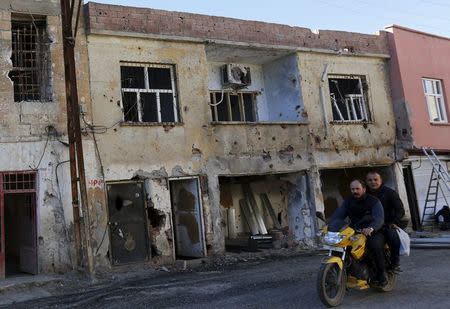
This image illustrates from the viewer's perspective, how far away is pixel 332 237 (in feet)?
21.2

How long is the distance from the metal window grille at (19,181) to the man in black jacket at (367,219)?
6.85 m

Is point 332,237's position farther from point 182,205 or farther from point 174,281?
point 182,205

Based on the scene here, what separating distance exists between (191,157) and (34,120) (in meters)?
3.90

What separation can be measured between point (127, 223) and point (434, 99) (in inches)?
493

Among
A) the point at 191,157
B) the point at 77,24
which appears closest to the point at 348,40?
the point at 191,157

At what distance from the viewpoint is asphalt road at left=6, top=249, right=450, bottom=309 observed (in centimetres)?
666

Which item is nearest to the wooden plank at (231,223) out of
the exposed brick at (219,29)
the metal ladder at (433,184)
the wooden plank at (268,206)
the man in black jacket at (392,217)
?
the wooden plank at (268,206)

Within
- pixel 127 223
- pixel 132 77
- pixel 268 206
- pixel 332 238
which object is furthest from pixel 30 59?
pixel 268 206

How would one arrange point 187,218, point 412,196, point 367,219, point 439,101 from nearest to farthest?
point 367,219, point 187,218, point 412,196, point 439,101

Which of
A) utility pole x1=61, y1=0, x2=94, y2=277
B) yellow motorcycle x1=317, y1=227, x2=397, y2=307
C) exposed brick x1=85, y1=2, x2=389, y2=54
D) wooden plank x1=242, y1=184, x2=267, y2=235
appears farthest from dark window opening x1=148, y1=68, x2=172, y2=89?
yellow motorcycle x1=317, y1=227, x2=397, y2=307

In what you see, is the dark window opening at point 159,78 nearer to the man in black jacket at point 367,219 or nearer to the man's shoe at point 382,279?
the man in black jacket at point 367,219

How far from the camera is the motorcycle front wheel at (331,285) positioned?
612 centimetres

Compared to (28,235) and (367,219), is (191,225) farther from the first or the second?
(367,219)

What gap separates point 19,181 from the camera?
10555 millimetres
